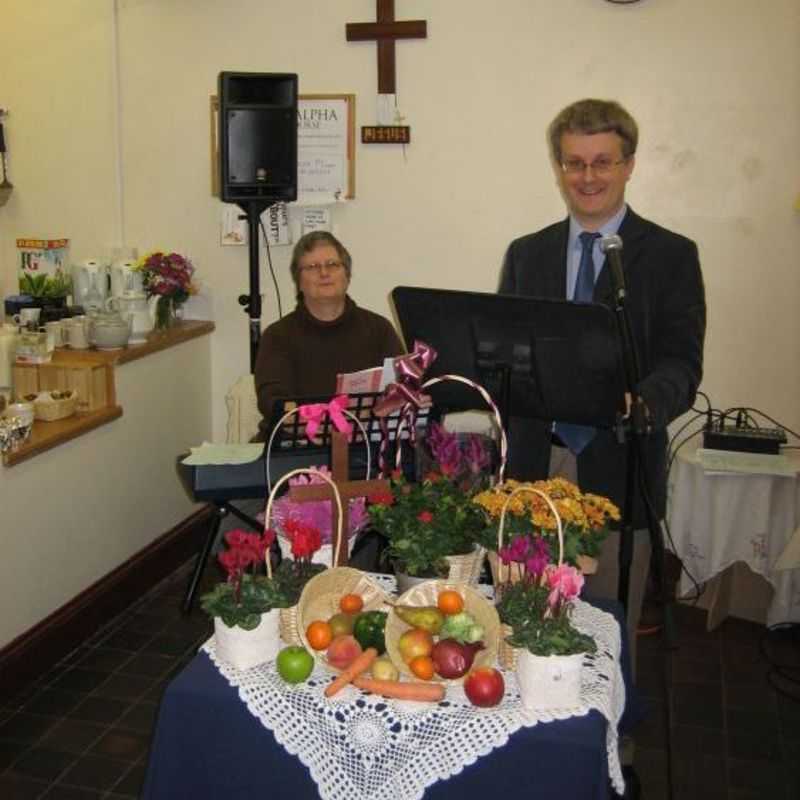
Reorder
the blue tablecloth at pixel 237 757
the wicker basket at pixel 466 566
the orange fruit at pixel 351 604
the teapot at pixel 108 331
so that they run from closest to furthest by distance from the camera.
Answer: the blue tablecloth at pixel 237 757, the orange fruit at pixel 351 604, the wicker basket at pixel 466 566, the teapot at pixel 108 331

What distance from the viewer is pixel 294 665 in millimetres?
1527

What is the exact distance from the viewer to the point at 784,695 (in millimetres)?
2994

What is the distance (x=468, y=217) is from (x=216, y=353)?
118cm

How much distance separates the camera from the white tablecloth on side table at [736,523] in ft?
10.8

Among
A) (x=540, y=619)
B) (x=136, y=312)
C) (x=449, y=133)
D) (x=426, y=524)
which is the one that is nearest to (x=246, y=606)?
(x=426, y=524)

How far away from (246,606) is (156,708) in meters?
0.74

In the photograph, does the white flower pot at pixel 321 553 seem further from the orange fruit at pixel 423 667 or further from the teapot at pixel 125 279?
the teapot at pixel 125 279

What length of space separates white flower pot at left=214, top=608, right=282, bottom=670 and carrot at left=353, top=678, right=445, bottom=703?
20cm

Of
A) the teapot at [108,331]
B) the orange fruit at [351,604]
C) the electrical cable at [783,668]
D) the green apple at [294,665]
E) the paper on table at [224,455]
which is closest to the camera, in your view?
the green apple at [294,665]

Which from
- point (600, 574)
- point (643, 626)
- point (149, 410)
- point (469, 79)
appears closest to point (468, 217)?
point (469, 79)

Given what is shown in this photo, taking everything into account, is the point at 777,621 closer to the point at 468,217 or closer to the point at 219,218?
the point at 468,217

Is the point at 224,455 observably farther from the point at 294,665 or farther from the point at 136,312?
the point at 294,665

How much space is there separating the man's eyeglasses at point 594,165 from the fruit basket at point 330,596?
41.0 inches

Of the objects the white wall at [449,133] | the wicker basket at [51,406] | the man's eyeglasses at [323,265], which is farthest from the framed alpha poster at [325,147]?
the wicker basket at [51,406]
